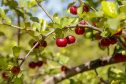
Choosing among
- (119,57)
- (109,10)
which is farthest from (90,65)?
(109,10)

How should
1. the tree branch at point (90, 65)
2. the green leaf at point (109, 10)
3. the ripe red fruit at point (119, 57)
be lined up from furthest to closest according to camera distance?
the tree branch at point (90, 65) < the ripe red fruit at point (119, 57) < the green leaf at point (109, 10)

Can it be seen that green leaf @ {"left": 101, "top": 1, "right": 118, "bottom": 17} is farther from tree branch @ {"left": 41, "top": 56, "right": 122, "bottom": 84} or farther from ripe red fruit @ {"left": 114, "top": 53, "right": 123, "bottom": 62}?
tree branch @ {"left": 41, "top": 56, "right": 122, "bottom": 84}

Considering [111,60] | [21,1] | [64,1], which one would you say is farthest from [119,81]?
[64,1]

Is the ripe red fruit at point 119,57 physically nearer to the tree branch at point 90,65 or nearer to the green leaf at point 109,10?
the tree branch at point 90,65

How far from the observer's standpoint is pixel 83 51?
6.75m

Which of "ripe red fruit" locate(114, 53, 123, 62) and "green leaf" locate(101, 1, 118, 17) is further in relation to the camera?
"ripe red fruit" locate(114, 53, 123, 62)

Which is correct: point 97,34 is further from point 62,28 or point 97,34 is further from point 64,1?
point 64,1

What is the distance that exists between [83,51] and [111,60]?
5493 millimetres

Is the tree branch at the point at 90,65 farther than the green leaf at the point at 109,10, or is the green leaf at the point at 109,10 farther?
the tree branch at the point at 90,65

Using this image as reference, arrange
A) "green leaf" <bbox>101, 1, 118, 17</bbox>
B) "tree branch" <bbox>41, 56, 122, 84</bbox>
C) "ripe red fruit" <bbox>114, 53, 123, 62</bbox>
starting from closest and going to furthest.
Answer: "green leaf" <bbox>101, 1, 118, 17</bbox>, "ripe red fruit" <bbox>114, 53, 123, 62</bbox>, "tree branch" <bbox>41, 56, 122, 84</bbox>

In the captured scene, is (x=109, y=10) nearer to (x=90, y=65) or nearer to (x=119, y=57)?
(x=119, y=57)

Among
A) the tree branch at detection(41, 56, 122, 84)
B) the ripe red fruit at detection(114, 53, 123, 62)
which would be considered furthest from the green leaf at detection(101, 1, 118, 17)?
the tree branch at detection(41, 56, 122, 84)

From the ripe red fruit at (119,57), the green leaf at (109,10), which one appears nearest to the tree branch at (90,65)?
the ripe red fruit at (119,57)

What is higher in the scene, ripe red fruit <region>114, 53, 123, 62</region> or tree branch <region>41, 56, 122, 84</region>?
ripe red fruit <region>114, 53, 123, 62</region>
